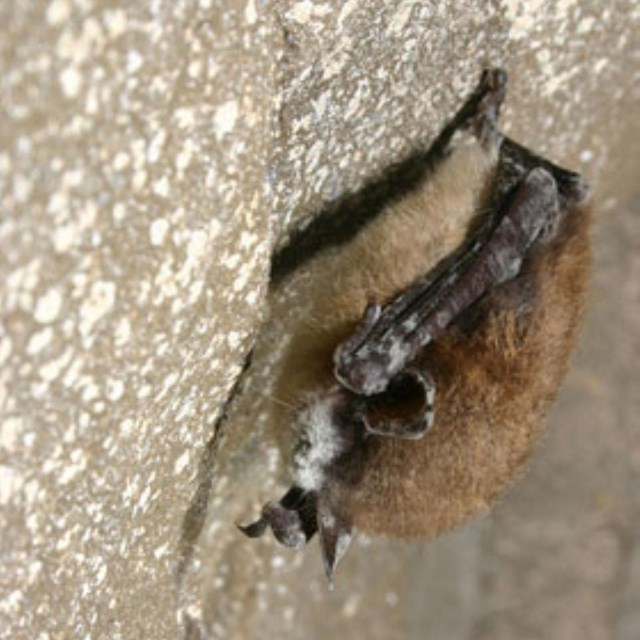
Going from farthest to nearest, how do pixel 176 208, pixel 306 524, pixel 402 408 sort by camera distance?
pixel 306 524 < pixel 402 408 < pixel 176 208

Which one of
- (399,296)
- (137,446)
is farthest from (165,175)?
(399,296)

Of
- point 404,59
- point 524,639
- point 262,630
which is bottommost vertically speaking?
point 524,639

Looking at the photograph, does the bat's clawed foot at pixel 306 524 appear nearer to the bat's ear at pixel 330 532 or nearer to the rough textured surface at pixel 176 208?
the bat's ear at pixel 330 532

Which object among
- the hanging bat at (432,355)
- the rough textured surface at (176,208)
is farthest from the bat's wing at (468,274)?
the rough textured surface at (176,208)

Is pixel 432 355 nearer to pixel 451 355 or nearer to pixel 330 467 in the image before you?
pixel 451 355

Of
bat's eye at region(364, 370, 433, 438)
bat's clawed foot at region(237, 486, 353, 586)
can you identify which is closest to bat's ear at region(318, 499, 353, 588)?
bat's clawed foot at region(237, 486, 353, 586)

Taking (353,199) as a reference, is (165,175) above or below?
above

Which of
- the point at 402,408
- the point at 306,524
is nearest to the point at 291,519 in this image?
the point at 306,524

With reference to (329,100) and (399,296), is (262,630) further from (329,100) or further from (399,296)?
(329,100)
